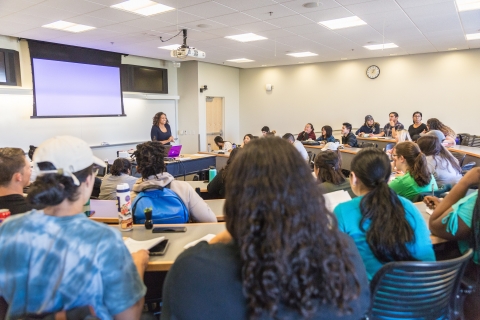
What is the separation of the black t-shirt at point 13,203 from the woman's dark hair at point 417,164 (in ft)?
8.52

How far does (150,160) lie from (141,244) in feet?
2.19

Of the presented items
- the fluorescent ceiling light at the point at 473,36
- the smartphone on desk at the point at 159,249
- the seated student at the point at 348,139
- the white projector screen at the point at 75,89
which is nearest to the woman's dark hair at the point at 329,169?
the smartphone on desk at the point at 159,249

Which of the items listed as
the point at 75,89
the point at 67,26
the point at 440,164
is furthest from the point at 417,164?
the point at 75,89

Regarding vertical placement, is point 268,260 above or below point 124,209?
above

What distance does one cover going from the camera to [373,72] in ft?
29.0

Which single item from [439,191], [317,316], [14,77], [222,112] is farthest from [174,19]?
[222,112]

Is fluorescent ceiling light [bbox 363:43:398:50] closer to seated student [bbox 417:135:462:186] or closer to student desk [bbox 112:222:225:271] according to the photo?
seated student [bbox 417:135:462:186]

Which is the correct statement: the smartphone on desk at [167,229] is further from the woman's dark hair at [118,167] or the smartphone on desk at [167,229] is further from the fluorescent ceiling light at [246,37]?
the fluorescent ceiling light at [246,37]

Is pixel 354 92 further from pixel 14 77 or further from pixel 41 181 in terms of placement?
pixel 41 181

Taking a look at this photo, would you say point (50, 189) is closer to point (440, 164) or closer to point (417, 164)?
point (417, 164)

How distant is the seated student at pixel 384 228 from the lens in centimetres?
142

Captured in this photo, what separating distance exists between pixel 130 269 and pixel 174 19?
460 cm

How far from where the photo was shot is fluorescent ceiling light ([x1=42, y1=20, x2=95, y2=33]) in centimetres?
528

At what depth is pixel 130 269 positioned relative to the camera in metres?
1.14
